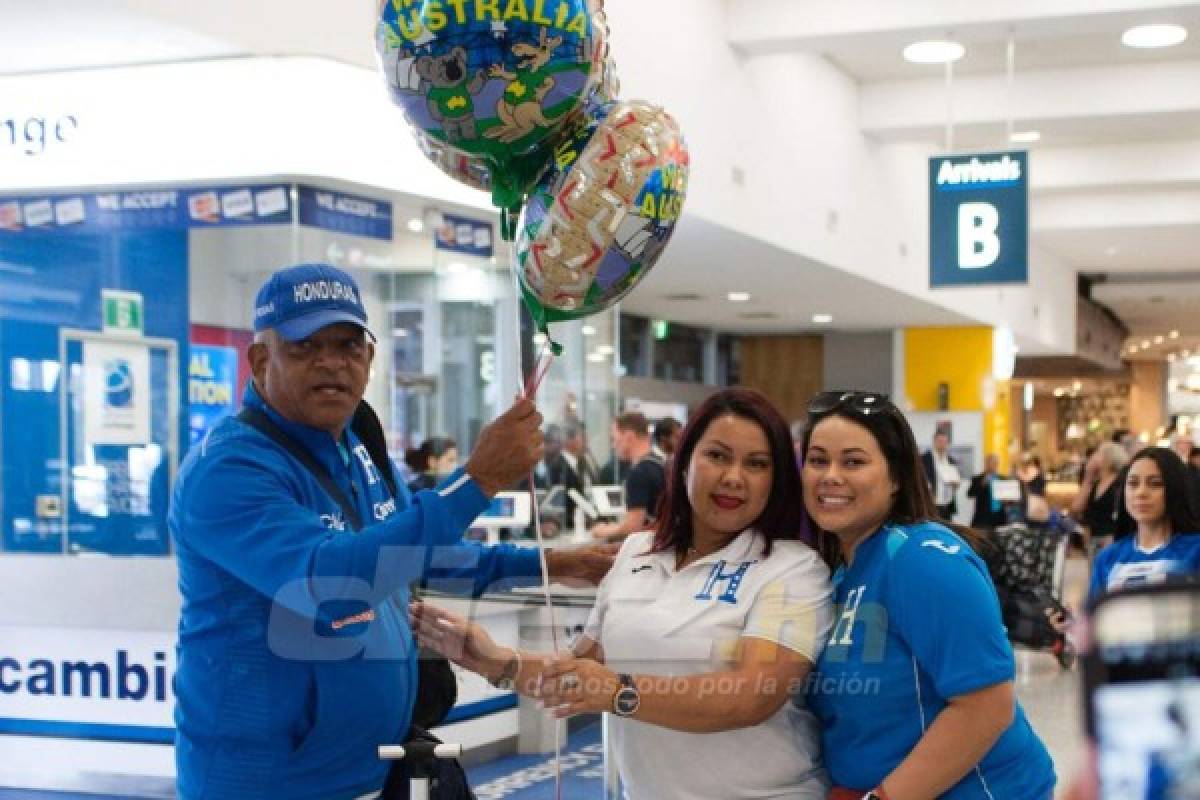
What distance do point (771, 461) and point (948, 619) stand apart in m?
0.39

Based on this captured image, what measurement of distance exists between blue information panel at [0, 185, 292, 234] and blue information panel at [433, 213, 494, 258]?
1.56 meters

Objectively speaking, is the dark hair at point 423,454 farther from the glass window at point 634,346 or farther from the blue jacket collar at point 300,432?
the glass window at point 634,346

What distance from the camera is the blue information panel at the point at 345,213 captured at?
663 cm

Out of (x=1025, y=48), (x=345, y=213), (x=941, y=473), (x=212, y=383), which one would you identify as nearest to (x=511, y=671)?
(x=345, y=213)

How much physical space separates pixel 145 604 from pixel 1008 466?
16.6 m

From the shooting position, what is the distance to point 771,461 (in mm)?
2191

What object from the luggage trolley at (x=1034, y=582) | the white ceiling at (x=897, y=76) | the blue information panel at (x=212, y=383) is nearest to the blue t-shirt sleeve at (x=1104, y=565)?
the luggage trolley at (x=1034, y=582)

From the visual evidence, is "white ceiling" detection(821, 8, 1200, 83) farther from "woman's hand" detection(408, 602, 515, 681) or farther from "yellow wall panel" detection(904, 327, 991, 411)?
"woman's hand" detection(408, 602, 515, 681)

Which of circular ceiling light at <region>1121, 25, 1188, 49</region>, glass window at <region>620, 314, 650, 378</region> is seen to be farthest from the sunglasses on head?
Result: glass window at <region>620, 314, 650, 378</region>

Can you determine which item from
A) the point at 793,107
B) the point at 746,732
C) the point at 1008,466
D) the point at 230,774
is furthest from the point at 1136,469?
the point at 1008,466

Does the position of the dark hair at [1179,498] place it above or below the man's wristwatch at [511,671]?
above

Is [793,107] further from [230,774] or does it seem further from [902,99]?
[230,774]

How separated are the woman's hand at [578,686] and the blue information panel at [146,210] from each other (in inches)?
192

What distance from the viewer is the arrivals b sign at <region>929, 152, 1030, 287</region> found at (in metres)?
9.52
